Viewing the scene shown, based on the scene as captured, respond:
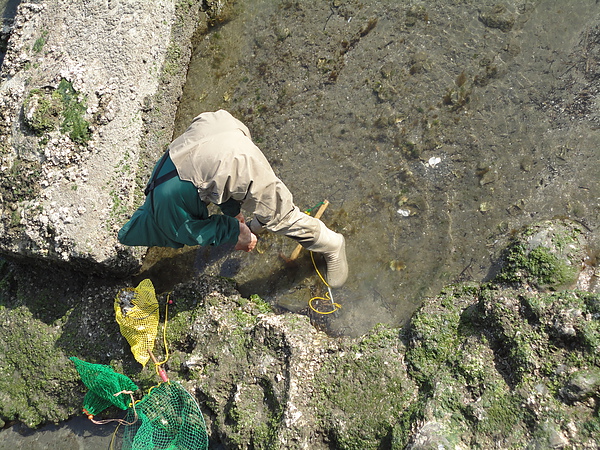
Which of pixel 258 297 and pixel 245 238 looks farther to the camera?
pixel 258 297

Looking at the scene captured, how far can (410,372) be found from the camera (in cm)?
371

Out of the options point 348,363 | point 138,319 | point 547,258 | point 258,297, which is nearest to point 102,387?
point 138,319

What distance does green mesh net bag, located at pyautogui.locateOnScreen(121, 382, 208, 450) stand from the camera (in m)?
4.02

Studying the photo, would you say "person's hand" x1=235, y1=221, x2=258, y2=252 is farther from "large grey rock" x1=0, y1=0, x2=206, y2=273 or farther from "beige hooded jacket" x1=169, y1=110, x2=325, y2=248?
"large grey rock" x1=0, y1=0, x2=206, y2=273

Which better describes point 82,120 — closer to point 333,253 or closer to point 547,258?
point 333,253

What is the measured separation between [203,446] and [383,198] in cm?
274

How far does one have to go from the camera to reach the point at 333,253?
4527 millimetres

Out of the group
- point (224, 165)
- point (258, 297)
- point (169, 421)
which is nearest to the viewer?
point (224, 165)

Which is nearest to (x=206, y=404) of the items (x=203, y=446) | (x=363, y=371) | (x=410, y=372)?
(x=203, y=446)

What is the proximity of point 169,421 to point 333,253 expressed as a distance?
2024 millimetres

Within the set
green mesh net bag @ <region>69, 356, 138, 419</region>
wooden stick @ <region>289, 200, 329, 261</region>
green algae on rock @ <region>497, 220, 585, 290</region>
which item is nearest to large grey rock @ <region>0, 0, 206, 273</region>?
green mesh net bag @ <region>69, 356, 138, 419</region>

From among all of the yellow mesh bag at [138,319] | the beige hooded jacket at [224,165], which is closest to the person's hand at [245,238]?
the beige hooded jacket at [224,165]

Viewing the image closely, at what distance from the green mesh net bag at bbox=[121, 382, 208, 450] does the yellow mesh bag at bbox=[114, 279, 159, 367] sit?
34 cm

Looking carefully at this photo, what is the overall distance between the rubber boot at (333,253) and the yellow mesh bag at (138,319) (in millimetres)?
1525
